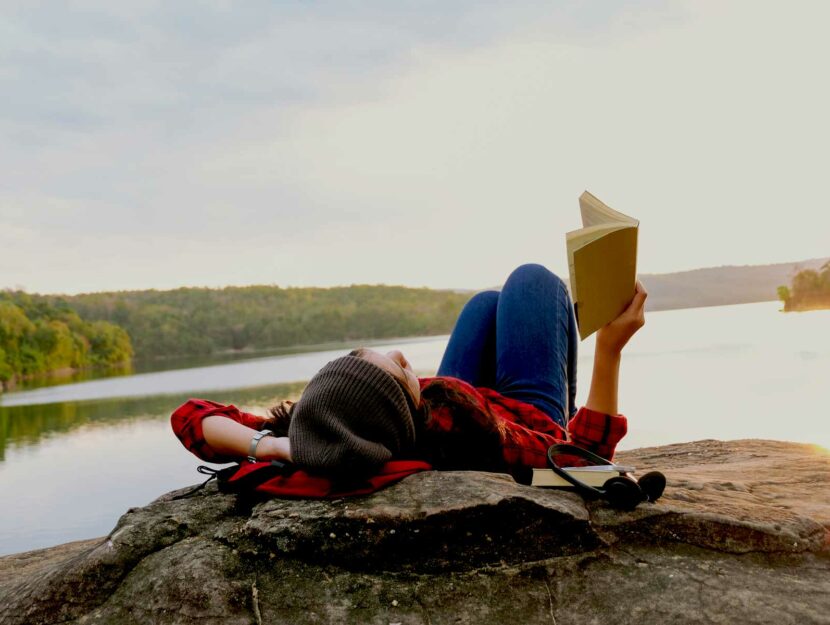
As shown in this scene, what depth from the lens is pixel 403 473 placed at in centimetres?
201

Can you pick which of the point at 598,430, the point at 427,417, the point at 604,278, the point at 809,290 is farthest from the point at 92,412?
the point at 809,290

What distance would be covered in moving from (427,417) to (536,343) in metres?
0.83

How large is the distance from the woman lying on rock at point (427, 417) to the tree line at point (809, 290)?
21.5 metres

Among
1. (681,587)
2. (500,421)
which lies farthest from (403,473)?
(681,587)

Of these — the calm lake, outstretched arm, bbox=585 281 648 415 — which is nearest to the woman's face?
outstretched arm, bbox=585 281 648 415

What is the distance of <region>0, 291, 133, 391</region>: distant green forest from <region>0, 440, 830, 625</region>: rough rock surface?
4360 cm

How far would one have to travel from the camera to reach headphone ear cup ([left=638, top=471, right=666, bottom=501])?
6.31 ft

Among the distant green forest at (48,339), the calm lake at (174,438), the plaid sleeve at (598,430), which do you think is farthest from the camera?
the distant green forest at (48,339)

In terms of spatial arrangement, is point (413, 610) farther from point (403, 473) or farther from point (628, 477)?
point (628, 477)

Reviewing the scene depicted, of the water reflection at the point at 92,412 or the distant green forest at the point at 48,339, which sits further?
the distant green forest at the point at 48,339

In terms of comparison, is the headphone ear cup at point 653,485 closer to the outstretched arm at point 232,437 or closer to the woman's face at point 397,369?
the woman's face at point 397,369

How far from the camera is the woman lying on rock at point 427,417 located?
6.03ft

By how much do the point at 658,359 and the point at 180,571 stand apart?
16.3 meters

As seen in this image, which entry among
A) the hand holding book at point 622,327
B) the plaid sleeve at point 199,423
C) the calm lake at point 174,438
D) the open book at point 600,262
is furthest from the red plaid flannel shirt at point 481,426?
the calm lake at point 174,438
